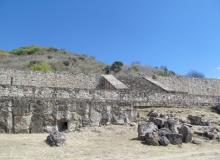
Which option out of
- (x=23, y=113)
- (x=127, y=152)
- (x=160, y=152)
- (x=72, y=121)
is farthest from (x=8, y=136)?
(x=160, y=152)

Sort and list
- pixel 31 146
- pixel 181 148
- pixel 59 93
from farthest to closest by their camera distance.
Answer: pixel 59 93
pixel 181 148
pixel 31 146

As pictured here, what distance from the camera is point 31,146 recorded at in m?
13.7

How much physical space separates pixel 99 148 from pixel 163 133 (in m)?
2.96

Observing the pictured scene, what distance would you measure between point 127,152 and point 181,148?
2.58 metres

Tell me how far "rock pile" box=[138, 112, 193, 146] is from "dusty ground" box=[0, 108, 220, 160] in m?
0.31

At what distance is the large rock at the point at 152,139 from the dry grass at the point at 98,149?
0.38m

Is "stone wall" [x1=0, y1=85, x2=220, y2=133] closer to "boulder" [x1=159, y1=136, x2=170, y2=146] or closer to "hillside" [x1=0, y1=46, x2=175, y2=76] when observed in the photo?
"boulder" [x1=159, y1=136, x2=170, y2=146]

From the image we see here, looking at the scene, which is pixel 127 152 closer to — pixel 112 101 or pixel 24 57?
pixel 112 101

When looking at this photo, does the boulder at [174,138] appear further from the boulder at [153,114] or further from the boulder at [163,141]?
the boulder at [153,114]

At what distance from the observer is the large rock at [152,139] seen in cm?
1541

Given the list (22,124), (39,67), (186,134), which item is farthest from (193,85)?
(22,124)

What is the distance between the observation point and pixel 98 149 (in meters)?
14.2

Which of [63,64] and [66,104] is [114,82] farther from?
[63,64]

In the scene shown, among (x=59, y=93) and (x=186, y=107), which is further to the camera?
(x=186, y=107)
